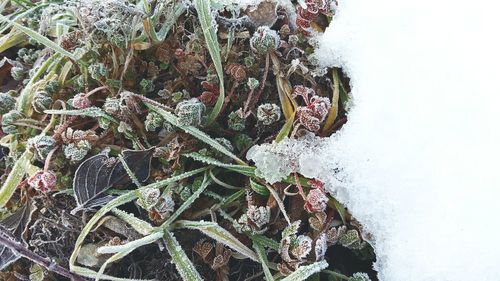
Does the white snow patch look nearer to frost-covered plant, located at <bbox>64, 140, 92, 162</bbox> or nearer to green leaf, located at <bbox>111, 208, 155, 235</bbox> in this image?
green leaf, located at <bbox>111, 208, 155, 235</bbox>

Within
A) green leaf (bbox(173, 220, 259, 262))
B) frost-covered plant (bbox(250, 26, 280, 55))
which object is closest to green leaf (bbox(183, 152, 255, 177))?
green leaf (bbox(173, 220, 259, 262))

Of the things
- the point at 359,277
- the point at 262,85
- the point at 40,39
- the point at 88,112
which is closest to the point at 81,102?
the point at 88,112

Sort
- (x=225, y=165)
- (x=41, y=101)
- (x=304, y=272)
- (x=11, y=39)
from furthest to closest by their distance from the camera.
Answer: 1. (x=11, y=39)
2. (x=41, y=101)
3. (x=225, y=165)
4. (x=304, y=272)

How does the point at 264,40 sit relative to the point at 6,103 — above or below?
above

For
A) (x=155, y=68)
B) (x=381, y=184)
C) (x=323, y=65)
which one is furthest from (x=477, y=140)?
(x=155, y=68)

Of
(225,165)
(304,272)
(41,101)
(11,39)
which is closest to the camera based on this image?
(304,272)

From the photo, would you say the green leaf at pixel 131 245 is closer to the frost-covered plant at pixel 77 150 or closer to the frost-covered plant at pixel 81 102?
the frost-covered plant at pixel 77 150

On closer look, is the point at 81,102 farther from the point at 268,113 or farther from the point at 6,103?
the point at 268,113

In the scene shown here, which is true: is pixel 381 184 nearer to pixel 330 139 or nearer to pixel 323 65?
pixel 330 139
